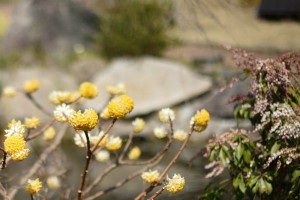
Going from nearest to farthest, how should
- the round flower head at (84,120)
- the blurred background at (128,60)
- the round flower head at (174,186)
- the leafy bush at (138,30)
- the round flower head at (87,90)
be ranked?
the round flower head at (84,120)
the round flower head at (174,186)
the round flower head at (87,90)
the blurred background at (128,60)
the leafy bush at (138,30)

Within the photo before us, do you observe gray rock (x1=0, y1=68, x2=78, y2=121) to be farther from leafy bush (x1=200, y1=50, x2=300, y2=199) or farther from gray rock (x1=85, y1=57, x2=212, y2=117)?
leafy bush (x1=200, y1=50, x2=300, y2=199)

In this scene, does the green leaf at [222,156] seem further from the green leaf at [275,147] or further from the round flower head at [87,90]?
the round flower head at [87,90]

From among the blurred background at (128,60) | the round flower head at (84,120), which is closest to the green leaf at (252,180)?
the round flower head at (84,120)

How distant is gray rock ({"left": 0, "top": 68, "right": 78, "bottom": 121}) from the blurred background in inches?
0.6

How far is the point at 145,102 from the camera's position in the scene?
8.31 meters

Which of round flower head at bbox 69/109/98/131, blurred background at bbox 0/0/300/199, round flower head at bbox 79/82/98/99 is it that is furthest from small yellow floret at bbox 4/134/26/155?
blurred background at bbox 0/0/300/199

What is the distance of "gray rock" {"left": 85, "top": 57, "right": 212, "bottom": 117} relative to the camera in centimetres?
825

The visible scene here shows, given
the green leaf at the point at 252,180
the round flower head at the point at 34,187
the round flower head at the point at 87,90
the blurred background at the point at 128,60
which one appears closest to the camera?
the round flower head at the point at 34,187

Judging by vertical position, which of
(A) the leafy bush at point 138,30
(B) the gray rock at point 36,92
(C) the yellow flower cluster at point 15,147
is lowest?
(C) the yellow flower cluster at point 15,147

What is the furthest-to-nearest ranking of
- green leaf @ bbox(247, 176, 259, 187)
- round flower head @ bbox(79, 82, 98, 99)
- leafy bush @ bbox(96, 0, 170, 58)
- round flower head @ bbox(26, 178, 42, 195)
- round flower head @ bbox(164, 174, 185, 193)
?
leafy bush @ bbox(96, 0, 170, 58) → round flower head @ bbox(79, 82, 98, 99) → green leaf @ bbox(247, 176, 259, 187) → round flower head @ bbox(26, 178, 42, 195) → round flower head @ bbox(164, 174, 185, 193)

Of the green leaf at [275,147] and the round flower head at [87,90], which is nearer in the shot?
the green leaf at [275,147]

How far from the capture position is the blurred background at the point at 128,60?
308 inches

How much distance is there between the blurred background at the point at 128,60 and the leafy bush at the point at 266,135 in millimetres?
3535

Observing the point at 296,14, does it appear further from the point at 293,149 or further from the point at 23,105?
the point at 293,149
